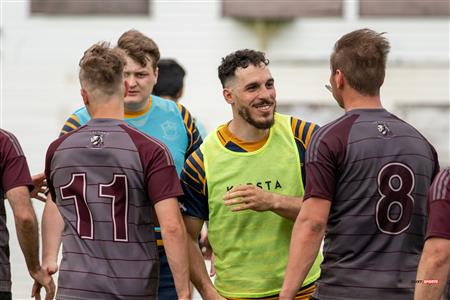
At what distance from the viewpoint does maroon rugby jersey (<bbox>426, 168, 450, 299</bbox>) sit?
4.72 metres

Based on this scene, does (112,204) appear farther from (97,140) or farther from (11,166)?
(11,166)

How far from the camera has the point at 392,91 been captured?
61.8ft

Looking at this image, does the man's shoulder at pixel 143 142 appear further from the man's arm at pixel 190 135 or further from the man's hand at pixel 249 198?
the man's arm at pixel 190 135

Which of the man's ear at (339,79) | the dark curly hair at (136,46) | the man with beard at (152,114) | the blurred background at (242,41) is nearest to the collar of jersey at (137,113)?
the man with beard at (152,114)

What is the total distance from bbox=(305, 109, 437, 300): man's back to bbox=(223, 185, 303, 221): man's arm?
15.9 inches

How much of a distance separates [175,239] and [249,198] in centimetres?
48

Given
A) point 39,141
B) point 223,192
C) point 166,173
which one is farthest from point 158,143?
point 39,141

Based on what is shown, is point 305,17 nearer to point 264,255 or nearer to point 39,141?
point 39,141

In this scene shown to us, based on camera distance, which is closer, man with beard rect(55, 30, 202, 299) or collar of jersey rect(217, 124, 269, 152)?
collar of jersey rect(217, 124, 269, 152)

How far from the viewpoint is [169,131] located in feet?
21.9

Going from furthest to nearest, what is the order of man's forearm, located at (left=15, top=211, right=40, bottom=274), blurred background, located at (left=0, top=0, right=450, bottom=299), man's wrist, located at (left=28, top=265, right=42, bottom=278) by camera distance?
blurred background, located at (left=0, top=0, right=450, bottom=299) < man's wrist, located at (left=28, top=265, right=42, bottom=278) < man's forearm, located at (left=15, top=211, right=40, bottom=274)

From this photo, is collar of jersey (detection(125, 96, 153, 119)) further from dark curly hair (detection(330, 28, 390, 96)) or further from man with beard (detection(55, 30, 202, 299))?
dark curly hair (detection(330, 28, 390, 96))

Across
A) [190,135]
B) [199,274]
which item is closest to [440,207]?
[199,274]

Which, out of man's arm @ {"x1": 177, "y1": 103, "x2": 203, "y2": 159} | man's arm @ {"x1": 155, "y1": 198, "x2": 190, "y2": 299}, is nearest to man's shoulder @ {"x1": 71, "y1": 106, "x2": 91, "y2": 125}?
man's arm @ {"x1": 177, "y1": 103, "x2": 203, "y2": 159}
